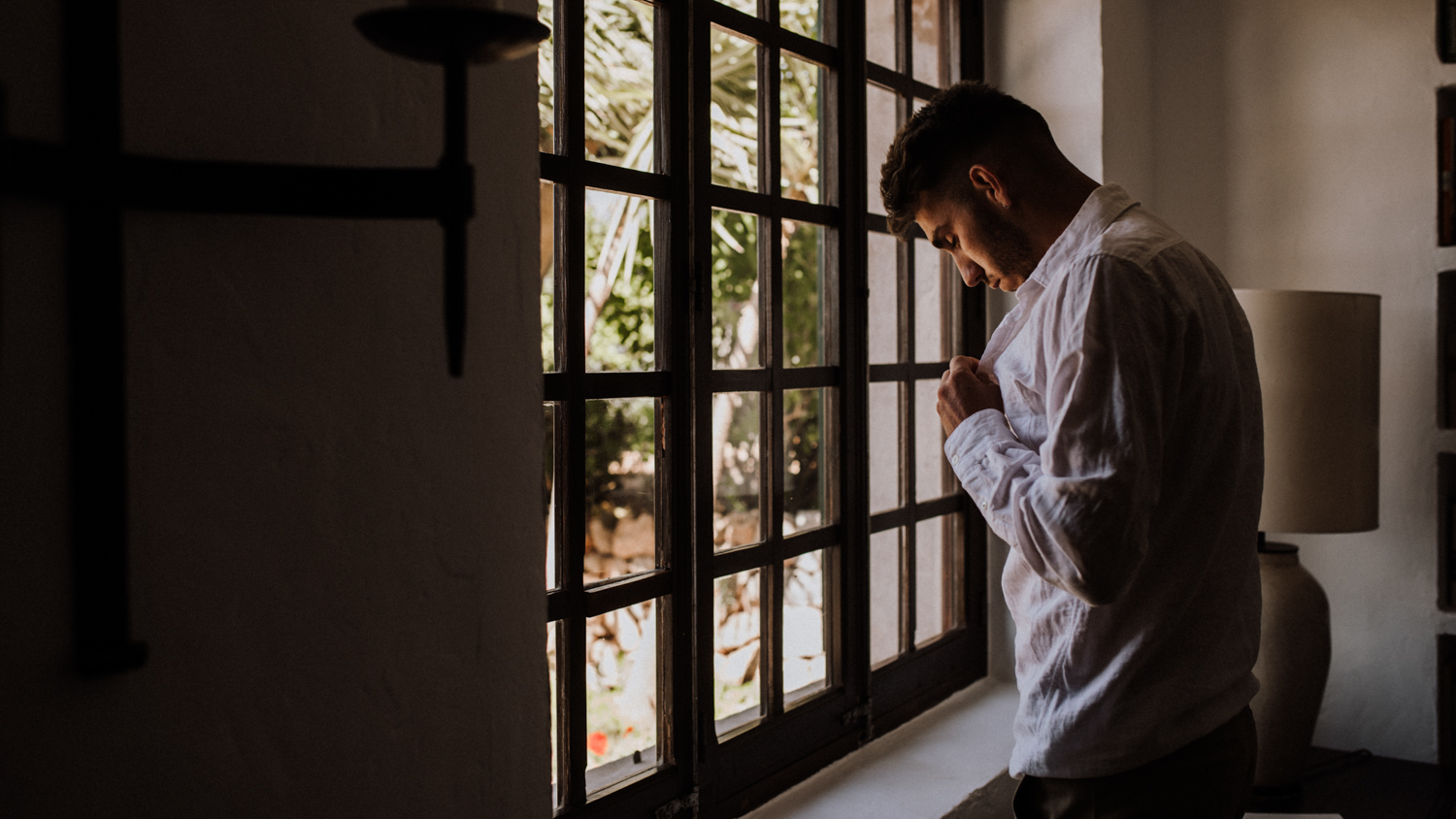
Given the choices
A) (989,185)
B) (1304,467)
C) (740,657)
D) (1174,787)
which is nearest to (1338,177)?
(1304,467)

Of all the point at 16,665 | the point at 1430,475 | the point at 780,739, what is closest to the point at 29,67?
the point at 16,665

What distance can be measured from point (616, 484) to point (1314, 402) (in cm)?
318

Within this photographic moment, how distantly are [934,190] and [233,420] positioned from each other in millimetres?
823

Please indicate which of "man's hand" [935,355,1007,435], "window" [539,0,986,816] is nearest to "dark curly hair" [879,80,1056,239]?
"man's hand" [935,355,1007,435]

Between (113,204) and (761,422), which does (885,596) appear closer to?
(761,422)

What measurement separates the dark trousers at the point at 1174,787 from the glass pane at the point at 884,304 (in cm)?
111

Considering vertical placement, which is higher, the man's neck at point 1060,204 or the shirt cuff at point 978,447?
the man's neck at point 1060,204

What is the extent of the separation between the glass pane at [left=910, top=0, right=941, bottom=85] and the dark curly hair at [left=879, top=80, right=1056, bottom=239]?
1.08 meters

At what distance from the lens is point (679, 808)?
4.74 ft

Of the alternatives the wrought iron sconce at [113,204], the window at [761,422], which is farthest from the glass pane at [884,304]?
the wrought iron sconce at [113,204]

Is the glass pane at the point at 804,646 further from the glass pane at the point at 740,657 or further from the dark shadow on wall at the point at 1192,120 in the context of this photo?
the dark shadow on wall at the point at 1192,120

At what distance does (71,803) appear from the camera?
645 millimetres

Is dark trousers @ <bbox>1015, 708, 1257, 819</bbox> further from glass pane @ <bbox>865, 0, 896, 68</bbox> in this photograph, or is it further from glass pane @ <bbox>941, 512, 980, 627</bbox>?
glass pane @ <bbox>865, 0, 896, 68</bbox>

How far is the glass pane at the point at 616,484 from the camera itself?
4395 millimetres
